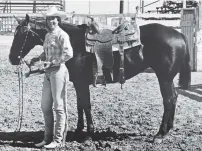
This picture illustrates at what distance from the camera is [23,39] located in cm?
591

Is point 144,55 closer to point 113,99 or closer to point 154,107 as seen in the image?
point 154,107

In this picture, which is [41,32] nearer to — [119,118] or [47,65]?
[47,65]

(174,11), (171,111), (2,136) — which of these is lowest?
(2,136)

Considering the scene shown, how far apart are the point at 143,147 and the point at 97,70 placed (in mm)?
1377

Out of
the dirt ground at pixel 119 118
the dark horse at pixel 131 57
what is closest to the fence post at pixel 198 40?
the dirt ground at pixel 119 118

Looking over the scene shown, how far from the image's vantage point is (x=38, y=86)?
450 inches

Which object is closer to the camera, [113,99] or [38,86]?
[113,99]

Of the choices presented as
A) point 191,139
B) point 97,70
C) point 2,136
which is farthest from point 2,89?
point 191,139

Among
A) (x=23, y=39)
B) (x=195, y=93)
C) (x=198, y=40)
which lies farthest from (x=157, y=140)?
(x=198, y=40)

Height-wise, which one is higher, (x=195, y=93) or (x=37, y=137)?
(x=195, y=93)

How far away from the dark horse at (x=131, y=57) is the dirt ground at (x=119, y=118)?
385 mm

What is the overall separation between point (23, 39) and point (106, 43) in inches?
51.7

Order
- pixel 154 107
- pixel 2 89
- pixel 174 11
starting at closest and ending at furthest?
pixel 154 107, pixel 2 89, pixel 174 11

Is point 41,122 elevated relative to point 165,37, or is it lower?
lower
